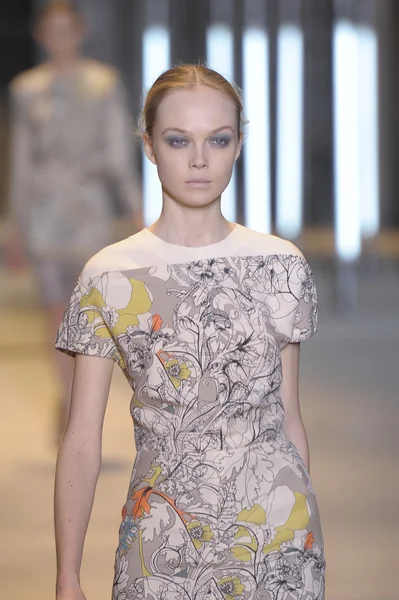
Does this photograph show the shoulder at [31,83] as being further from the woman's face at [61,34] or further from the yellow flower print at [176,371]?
the yellow flower print at [176,371]

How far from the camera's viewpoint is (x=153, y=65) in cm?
1329

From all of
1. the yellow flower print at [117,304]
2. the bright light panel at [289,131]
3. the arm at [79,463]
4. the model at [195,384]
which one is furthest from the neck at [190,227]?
the bright light panel at [289,131]

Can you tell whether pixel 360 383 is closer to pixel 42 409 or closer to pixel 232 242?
pixel 42 409

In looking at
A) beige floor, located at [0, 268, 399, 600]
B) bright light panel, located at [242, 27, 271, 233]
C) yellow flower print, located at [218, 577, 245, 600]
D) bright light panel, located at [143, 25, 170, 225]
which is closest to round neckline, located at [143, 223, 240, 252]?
yellow flower print, located at [218, 577, 245, 600]

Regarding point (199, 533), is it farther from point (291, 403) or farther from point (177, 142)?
point (177, 142)

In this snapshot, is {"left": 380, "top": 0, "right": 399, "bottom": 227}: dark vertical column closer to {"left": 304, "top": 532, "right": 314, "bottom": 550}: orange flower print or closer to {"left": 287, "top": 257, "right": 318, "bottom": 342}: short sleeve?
{"left": 287, "top": 257, "right": 318, "bottom": 342}: short sleeve

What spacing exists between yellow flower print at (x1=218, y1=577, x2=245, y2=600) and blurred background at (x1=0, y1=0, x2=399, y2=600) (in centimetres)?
95

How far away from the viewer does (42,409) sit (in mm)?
7504

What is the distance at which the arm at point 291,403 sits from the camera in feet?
7.42

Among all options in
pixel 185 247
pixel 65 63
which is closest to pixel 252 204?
pixel 65 63

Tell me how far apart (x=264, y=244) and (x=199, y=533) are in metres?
0.47

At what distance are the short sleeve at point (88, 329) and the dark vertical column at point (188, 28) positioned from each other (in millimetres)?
11834

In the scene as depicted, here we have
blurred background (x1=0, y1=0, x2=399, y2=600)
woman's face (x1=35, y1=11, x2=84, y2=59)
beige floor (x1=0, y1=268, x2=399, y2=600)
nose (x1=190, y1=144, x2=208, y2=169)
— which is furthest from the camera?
woman's face (x1=35, y1=11, x2=84, y2=59)

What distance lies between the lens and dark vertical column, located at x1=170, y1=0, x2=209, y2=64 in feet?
45.4
